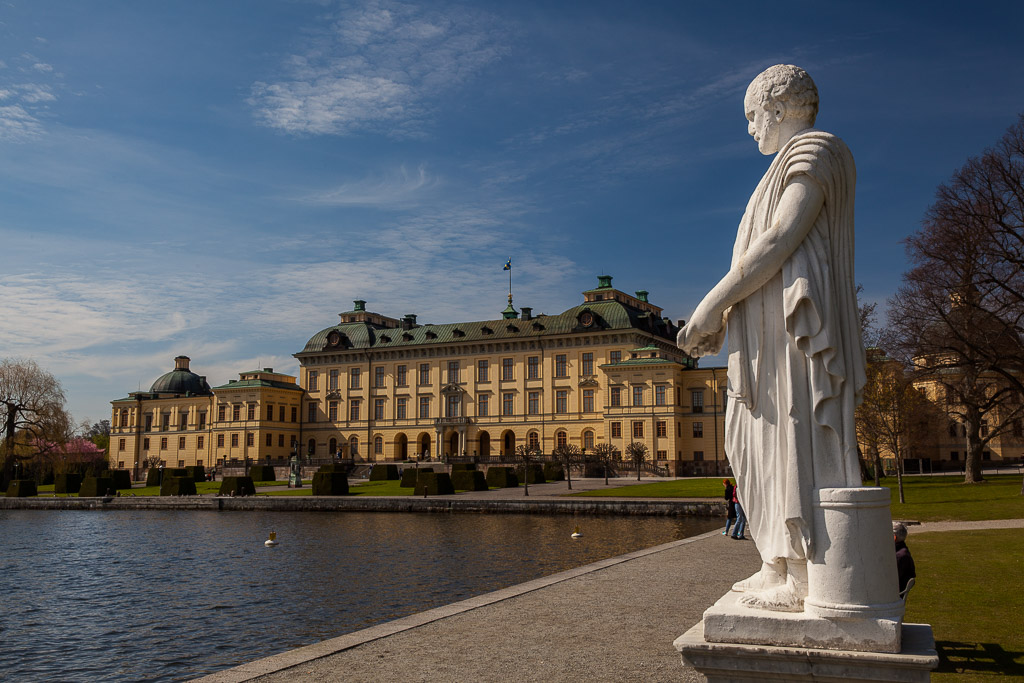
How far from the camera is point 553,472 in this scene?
57.3 metres

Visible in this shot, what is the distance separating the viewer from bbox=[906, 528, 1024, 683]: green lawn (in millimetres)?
7326

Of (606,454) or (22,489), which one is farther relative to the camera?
(606,454)

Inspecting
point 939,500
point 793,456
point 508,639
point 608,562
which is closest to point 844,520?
point 793,456

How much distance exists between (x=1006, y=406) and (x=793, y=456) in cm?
4172

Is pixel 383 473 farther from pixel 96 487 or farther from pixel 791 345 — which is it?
pixel 791 345

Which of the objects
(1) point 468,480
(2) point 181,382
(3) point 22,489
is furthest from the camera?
(2) point 181,382

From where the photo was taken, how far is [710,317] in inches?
153

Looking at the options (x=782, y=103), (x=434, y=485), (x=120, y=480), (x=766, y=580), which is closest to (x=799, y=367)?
(x=766, y=580)

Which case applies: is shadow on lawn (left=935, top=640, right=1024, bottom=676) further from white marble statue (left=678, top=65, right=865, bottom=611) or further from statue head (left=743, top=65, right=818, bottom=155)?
statue head (left=743, top=65, right=818, bottom=155)

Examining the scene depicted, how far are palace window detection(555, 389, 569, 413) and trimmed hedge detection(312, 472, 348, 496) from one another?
31.2 metres

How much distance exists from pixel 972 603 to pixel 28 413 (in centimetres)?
5920

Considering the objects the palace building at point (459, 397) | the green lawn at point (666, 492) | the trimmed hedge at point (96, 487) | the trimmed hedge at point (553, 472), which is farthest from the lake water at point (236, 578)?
the palace building at point (459, 397)

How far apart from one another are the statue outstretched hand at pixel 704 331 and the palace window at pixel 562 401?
68.9m

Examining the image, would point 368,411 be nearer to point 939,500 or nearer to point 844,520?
point 939,500
